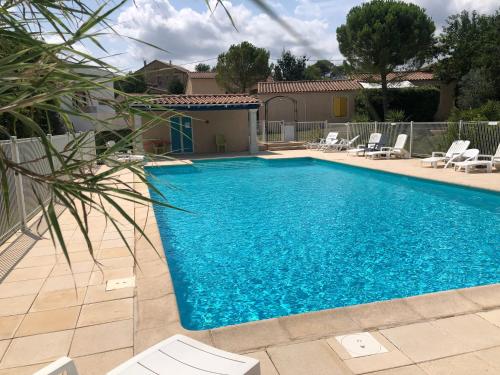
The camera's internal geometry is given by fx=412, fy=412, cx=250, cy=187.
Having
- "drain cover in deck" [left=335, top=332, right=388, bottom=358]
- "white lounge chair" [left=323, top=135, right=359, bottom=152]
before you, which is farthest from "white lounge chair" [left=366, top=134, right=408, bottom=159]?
Answer: "drain cover in deck" [left=335, top=332, right=388, bottom=358]

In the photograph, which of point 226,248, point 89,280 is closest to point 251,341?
point 89,280

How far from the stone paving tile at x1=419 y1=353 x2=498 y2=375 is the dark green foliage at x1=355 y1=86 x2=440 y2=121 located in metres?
25.4

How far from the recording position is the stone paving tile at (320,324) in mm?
3301

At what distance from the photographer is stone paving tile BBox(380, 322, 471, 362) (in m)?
2.92

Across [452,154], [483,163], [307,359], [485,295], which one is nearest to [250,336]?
[307,359]

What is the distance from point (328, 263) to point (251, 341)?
3065 mm

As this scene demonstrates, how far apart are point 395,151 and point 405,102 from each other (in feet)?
42.4

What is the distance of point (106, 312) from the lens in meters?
3.75

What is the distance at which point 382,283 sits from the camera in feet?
17.3

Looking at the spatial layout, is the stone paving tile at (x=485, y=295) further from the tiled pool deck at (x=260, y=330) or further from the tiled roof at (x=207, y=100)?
the tiled roof at (x=207, y=100)

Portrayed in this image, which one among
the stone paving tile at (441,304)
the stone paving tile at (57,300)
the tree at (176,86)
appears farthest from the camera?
the tree at (176,86)

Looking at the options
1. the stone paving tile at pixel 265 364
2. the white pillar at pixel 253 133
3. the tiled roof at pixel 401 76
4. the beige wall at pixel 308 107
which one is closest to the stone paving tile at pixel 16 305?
the stone paving tile at pixel 265 364

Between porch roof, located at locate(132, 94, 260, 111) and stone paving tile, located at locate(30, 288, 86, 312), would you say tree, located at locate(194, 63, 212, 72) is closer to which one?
porch roof, located at locate(132, 94, 260, 111)

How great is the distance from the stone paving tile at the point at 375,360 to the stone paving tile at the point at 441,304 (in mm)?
742
